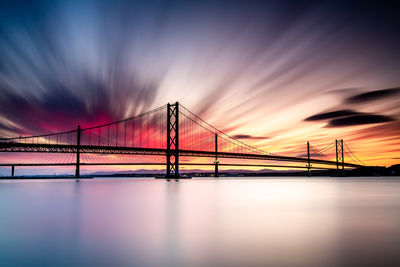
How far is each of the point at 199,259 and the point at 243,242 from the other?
4.72ft

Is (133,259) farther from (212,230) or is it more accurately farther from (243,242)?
(212,230)

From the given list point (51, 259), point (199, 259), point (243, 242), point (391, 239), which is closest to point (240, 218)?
point (243, 242)

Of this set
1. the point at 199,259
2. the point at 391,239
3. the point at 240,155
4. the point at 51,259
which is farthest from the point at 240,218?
the point at 240,155

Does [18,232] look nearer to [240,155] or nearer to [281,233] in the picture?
[281,233]

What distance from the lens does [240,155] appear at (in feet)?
202

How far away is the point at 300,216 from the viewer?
9227 millimetres

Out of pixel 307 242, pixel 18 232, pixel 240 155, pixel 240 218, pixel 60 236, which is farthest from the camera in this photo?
pixel 240 155

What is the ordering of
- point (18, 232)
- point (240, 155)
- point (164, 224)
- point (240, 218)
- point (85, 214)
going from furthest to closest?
point (240, 155), point (85, 214), point (240, 218), point (164, 224), point (18, 232)

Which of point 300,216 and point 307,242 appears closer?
point 307,242

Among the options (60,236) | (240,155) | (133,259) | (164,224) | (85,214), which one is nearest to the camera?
(133,259)

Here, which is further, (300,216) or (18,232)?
(300,216)

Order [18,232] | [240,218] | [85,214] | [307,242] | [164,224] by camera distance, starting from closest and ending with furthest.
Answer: [307,242]
[18,232]
[164,224]
[240,218]
[85,214]

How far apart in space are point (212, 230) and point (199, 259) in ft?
8.11

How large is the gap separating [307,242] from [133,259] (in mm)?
3179
